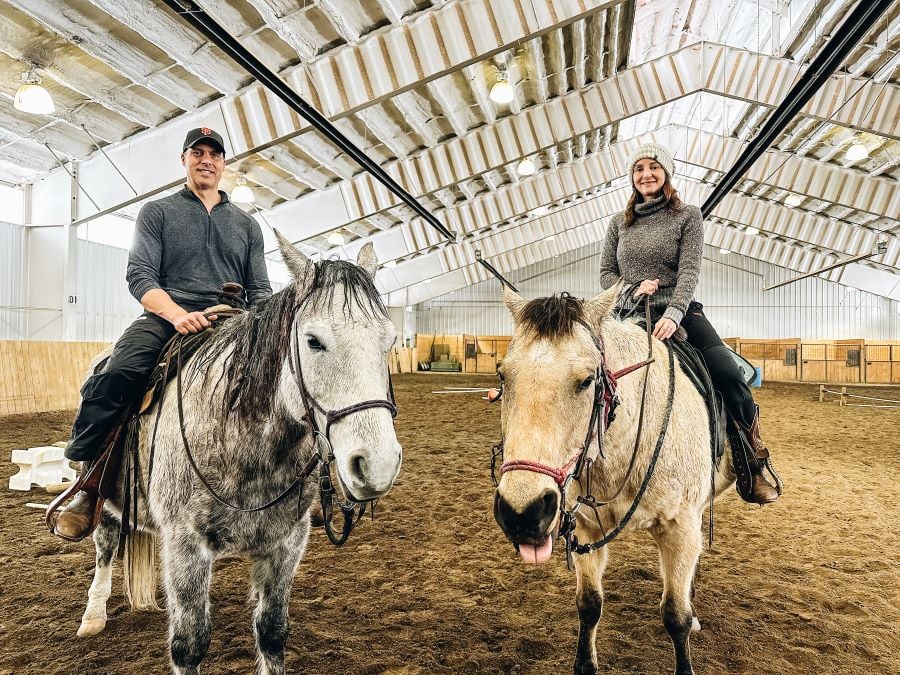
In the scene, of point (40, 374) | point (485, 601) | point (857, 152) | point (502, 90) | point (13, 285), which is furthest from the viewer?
point (13, 285)

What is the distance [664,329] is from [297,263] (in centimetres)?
176

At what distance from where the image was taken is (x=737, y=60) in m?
10.5

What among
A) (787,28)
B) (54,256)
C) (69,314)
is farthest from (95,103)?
(787,28)

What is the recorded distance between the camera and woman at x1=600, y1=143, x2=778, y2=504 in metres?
2.85

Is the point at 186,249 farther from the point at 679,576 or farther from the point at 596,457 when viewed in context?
the point at 679,576

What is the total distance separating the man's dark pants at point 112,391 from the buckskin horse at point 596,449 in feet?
5.37

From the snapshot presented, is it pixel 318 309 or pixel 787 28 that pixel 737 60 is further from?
pixel 318 309

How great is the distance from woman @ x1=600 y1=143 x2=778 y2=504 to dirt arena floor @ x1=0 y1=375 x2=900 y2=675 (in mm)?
878


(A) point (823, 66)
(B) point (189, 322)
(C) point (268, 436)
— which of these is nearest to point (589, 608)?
(C) point (268, 436)

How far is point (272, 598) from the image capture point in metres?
2.21

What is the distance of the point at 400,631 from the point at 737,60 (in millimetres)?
12109

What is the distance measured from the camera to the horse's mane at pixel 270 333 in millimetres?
1848

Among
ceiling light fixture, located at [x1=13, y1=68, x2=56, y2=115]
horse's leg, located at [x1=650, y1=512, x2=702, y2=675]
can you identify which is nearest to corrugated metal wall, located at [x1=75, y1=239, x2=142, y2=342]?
ceiling light fixture, located at [x1=13, y1=68, x2=56, y2=115]

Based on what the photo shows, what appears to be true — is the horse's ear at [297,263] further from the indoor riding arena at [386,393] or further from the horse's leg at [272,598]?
the horse's leg at [272,598]
